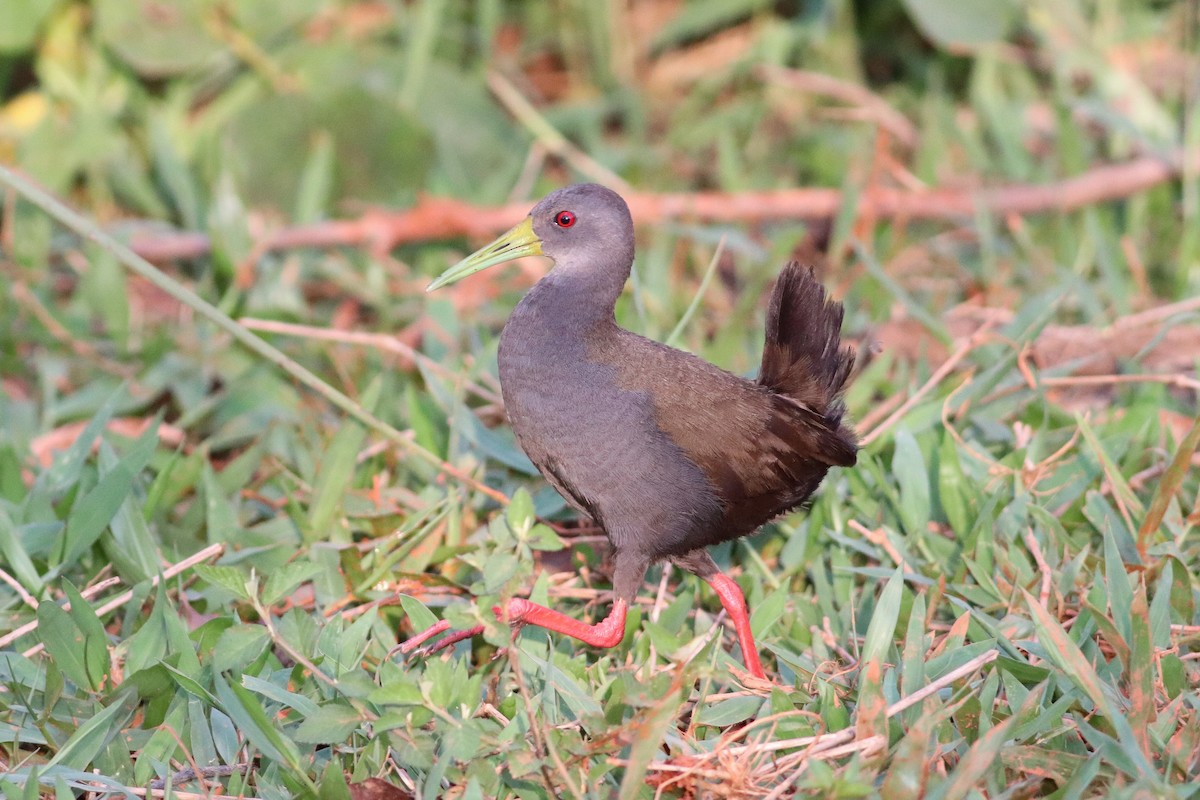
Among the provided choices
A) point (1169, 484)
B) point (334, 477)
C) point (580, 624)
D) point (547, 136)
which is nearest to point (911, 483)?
point (1169, 484)

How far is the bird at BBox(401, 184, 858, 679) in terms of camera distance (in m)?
3.04

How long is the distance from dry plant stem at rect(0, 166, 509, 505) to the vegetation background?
0.02 meters

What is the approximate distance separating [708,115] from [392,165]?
5.81 feet

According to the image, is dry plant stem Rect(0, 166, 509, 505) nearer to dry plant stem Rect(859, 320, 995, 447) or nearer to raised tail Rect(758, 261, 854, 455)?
raised tail Rect(758, 261, 854, 455)

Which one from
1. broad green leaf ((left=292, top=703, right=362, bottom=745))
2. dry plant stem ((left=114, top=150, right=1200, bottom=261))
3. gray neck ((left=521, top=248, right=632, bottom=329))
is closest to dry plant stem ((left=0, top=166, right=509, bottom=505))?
gray neck ((left=521, top=248, right=632, bottom=329))

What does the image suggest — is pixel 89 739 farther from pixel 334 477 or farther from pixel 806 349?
pixel 806 349

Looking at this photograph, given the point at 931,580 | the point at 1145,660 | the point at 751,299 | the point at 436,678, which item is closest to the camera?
the point at 436,678

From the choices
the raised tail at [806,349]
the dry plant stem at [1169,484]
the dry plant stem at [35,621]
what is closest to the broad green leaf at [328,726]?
the dry plant stem at [35,621]

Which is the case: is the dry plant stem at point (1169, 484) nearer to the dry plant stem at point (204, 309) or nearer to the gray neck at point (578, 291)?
the gray neck at point (578, 291)

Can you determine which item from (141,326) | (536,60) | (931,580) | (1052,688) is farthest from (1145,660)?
(536,60)

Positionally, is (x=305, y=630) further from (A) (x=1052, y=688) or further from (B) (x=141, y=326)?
(B) (x=141, y=326)

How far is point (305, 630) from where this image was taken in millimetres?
3010

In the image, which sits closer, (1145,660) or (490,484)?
(1145,660)

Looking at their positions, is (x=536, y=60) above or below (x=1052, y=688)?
above
